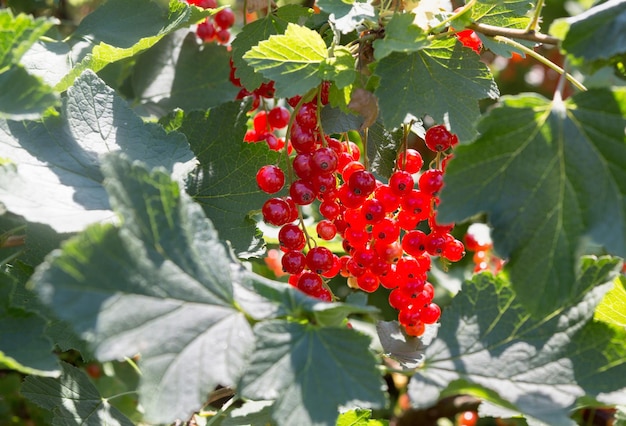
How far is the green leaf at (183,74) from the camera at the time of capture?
65.9 inches

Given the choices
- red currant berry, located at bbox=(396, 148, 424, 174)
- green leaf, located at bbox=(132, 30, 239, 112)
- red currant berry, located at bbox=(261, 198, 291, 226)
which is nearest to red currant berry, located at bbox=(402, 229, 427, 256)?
red currant berry, located at bbox=(396, 148, 424, 174)

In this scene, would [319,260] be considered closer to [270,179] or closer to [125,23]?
[270,179]

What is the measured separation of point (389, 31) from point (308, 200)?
0.96 feet

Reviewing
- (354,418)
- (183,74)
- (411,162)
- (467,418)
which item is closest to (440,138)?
(411,162)

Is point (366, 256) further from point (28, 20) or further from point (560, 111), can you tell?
point (28, 20)

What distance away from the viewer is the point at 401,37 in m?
1.04

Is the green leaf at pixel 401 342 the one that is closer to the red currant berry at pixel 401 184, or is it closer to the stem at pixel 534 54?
the red currant berry at pixel 401 184

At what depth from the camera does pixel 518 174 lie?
2.96 feet

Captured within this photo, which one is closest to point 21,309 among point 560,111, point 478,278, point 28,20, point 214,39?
point 28,20

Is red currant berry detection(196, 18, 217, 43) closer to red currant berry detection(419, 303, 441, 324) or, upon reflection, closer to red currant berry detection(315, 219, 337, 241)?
red currant berry detection(315, 219, 337, 241)

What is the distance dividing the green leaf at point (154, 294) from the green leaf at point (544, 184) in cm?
32

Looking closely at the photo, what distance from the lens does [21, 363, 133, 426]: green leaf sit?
47.1 inches

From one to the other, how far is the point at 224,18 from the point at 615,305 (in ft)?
3.69

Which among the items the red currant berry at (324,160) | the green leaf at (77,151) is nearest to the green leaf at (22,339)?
the green leaf at (77,151)
